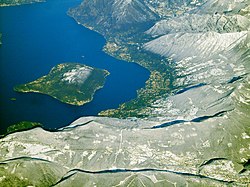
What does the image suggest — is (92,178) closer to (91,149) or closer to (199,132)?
(91,149)

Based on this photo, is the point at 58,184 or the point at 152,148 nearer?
the point at 58,184

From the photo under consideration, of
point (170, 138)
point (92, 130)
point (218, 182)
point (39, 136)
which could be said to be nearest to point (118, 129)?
point (92, 130)

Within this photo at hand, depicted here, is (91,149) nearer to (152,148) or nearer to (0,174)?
(152,148)

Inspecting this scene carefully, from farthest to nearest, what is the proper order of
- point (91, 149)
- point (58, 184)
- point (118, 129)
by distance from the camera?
point (118, 129) → point (91, 149) → point (58, 184)

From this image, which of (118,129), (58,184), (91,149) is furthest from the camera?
(118,129)

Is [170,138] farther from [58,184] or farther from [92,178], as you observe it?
[58,184]

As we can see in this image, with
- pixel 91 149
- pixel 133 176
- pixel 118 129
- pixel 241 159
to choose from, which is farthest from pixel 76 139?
pixel 241 159

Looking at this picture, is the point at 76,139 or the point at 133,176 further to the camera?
the point at 76,139
